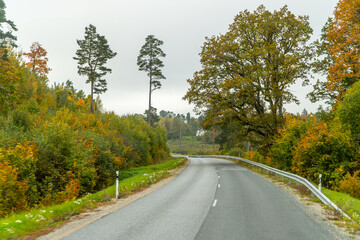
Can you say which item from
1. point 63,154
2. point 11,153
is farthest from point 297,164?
point 11,153

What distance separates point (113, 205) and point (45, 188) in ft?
18.2

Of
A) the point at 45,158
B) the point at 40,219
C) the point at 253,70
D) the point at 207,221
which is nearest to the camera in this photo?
the point at 40,219

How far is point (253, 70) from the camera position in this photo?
2953 cm

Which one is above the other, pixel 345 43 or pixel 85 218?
pixel 345 43

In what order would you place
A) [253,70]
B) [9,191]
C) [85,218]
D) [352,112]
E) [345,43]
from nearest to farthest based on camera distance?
[85,218], [9,191], [352,112], [345,43], [253,70]

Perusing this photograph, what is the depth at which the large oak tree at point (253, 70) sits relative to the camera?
28359mm

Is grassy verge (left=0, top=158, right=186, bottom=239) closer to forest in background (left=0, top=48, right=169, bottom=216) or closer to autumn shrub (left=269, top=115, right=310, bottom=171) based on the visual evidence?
forest in background (left=0, top=48, right=169, bottom=216)

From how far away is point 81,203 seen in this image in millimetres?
10461

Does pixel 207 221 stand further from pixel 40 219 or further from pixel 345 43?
pixel 345 43

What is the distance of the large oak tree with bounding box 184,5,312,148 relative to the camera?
93.0ft

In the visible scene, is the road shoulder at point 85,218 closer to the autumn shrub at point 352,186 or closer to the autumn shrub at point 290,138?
the autumn shrub at point 352,186

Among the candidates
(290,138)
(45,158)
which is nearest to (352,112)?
(290,138)

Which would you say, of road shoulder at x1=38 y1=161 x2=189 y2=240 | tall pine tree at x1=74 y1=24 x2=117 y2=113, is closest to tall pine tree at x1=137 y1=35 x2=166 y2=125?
tall pine tree at x1=74 y1=24 x2=117 y2=113

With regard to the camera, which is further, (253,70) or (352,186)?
(253,70)
